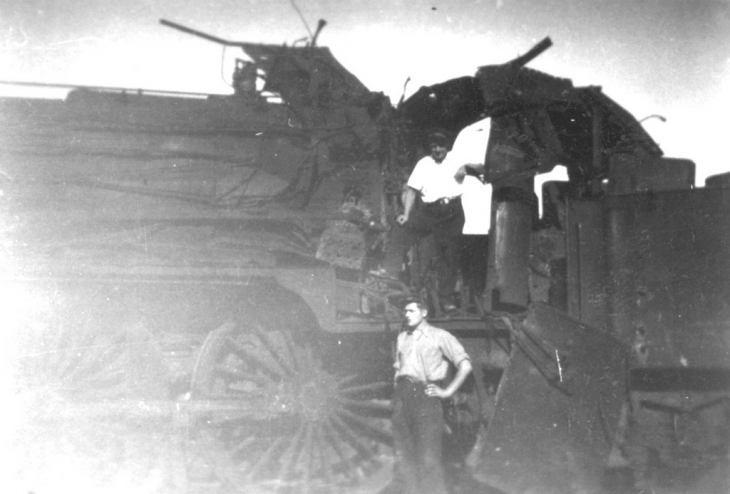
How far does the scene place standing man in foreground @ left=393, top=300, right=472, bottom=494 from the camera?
579cm

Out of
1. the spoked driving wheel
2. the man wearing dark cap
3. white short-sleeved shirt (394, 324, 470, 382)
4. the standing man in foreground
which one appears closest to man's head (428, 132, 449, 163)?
the man wearing dark cap

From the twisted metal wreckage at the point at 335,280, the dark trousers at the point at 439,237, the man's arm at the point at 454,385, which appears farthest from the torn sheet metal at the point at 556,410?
the dark trousers at the point at 439,237

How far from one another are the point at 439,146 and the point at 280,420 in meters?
2.62

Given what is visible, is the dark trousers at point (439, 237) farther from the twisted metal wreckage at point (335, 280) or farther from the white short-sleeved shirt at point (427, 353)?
the white short-sleeved shirt at point (427, 353)

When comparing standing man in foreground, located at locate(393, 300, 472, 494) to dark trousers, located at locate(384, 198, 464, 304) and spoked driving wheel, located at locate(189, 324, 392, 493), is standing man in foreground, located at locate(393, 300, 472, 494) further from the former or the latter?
dark trousers, located at locate(384, 198, 464, 304)

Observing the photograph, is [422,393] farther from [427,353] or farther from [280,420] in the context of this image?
[280,420]

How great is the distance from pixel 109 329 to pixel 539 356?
3.48m

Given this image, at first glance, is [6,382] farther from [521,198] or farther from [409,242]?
[521,198]

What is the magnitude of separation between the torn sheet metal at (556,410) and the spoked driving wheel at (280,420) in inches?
40.8

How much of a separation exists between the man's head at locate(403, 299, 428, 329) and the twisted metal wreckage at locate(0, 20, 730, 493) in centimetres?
27

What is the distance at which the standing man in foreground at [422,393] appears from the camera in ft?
19.0

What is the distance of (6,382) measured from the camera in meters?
6.14

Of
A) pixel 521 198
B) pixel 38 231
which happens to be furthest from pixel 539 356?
pixel 38 231

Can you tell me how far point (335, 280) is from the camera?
6105mm
